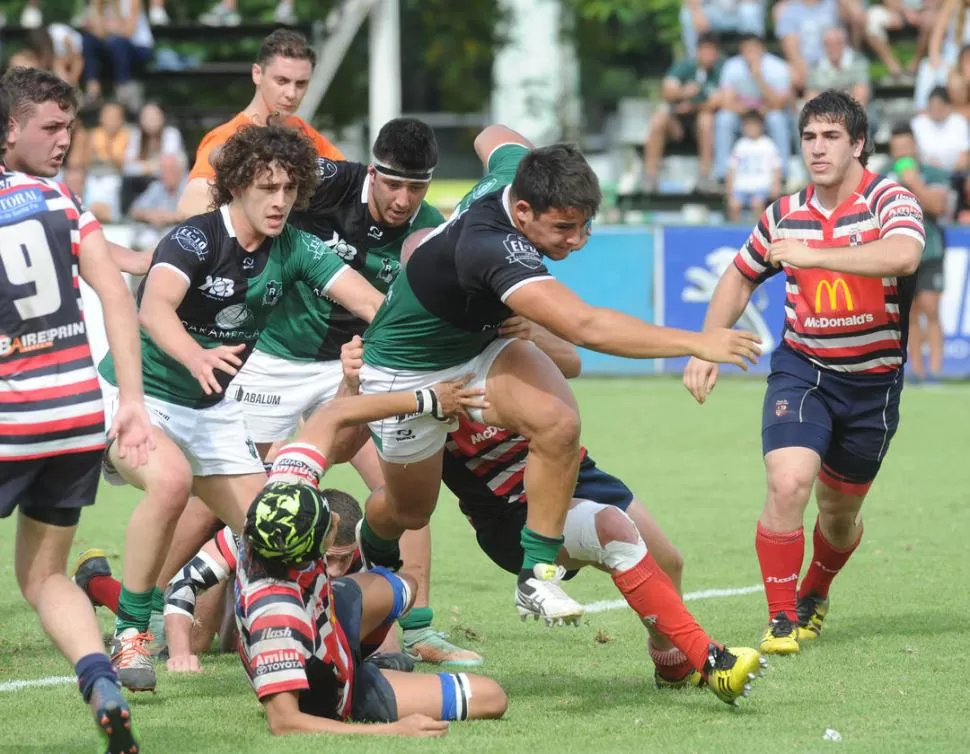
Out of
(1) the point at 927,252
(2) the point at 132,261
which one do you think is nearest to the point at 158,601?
(2) the point at 132,261

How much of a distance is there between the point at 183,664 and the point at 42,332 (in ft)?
6.18

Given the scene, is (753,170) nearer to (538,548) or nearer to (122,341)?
(538,548)

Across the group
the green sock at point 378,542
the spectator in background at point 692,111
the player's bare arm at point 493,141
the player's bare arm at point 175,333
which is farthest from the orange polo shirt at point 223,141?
the spectator in background at point 692,111

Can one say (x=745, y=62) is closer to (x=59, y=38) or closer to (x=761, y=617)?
(x=59, y=38)

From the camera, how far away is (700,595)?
7.57m

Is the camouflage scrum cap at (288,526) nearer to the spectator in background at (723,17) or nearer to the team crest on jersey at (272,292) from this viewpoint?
the team crest on jersey at (272,292)

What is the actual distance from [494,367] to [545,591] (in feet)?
2.68

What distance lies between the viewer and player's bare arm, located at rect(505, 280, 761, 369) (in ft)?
16.6

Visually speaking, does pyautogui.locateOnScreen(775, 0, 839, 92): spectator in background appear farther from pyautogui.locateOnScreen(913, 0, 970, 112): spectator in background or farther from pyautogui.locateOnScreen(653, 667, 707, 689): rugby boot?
pyautogui.locateOnScreen(653, 667, 707, 689): rugby boot

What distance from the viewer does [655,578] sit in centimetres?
554

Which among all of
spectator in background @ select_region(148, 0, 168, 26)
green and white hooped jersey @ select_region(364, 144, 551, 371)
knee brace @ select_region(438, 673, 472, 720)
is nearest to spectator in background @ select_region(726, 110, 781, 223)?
spectator in background @ select_region(148, 0, 168, 26)

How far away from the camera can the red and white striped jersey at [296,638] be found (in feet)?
16.1

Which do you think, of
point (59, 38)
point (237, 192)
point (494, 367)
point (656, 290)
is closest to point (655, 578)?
point (494, 367)

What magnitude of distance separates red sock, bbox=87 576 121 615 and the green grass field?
0.95ft
